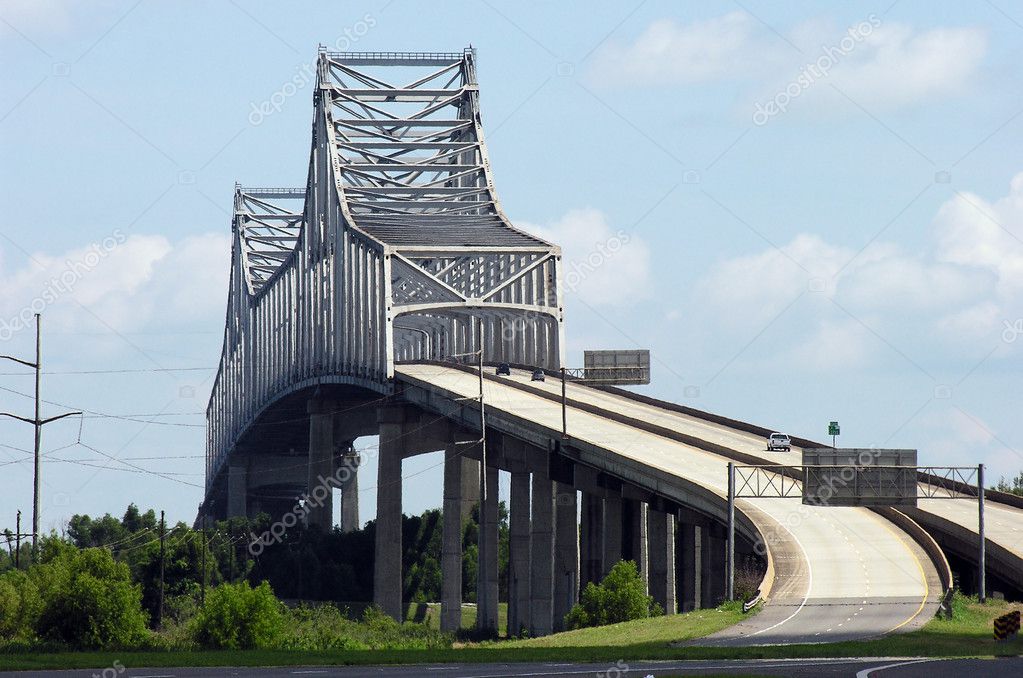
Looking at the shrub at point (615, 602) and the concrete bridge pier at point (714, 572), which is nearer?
the shrub at point (615, 602)

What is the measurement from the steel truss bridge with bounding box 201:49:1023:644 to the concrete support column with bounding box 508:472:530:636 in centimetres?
16

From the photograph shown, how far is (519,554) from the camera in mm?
131000

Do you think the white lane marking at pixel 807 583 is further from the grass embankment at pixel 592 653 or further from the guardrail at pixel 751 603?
the grass embankment at pixel 592 653

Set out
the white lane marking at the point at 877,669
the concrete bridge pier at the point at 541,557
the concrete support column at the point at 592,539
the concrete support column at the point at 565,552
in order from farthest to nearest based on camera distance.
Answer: the concrete support column at the point at 592,539, the concrete support column at the point at 565,552, the concrete bridge pier at the point at 541,557, the white lane marking at the point at 877,669

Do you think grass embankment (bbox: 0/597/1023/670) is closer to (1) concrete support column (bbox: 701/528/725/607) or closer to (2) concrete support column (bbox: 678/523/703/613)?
(1) concrete support column (bbox: 701/528/725/607)

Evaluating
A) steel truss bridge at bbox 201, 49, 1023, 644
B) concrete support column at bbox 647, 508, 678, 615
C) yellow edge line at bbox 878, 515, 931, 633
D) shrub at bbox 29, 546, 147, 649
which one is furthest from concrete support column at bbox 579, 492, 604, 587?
shrub at bbox 29, 546, 147, 649

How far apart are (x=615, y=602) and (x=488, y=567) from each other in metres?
46.4

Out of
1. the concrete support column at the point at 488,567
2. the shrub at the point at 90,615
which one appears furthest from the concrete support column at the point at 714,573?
the shrub at the point at 90,615

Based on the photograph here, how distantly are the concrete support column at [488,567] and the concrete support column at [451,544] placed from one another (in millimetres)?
3156

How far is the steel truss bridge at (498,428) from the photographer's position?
82125mm

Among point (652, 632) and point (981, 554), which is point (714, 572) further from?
point (652, 632)

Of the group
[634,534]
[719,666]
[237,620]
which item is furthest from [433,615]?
[719,666]

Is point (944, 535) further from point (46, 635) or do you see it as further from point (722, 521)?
point (46, 635)

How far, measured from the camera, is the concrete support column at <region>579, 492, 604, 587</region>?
134 meters
